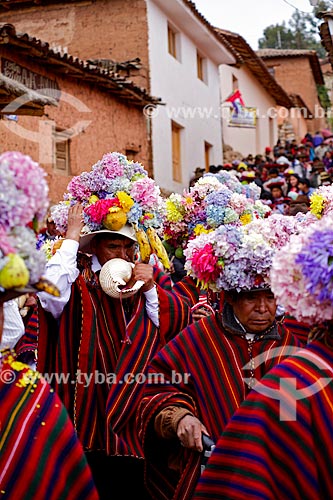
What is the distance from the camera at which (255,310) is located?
4.21 meters

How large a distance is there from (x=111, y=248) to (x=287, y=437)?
2.55 meters

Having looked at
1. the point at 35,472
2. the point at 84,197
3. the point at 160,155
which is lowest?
the point at 35,472

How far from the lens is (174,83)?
20719 millimetres

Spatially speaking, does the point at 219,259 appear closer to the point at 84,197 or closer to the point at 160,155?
the point at 84,197

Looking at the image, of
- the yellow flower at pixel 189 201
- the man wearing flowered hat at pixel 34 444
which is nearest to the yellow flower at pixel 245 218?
the yellow flower at pixel 189 201

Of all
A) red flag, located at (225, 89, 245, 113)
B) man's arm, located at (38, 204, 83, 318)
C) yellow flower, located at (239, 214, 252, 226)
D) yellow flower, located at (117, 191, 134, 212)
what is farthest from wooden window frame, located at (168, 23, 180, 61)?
man's arm, located at (38, 204, 83, 318)

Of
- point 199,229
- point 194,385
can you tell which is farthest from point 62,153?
point 194,385

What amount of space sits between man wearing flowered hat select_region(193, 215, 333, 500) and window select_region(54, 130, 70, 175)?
38.9 feet

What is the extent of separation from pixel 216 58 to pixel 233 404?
21.7 metres

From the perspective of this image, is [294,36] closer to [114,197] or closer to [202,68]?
[202,68]

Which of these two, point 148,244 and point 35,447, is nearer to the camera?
point 35,447

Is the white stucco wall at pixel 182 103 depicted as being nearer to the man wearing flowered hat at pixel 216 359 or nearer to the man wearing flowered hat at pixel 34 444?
the man wearing flowered hat at pixel 216 359

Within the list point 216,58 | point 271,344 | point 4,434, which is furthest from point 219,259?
point 216,58

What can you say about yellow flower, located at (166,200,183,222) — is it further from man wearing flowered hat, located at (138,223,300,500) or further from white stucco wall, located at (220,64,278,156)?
white stucco wall, located at (220,64,278,156)
